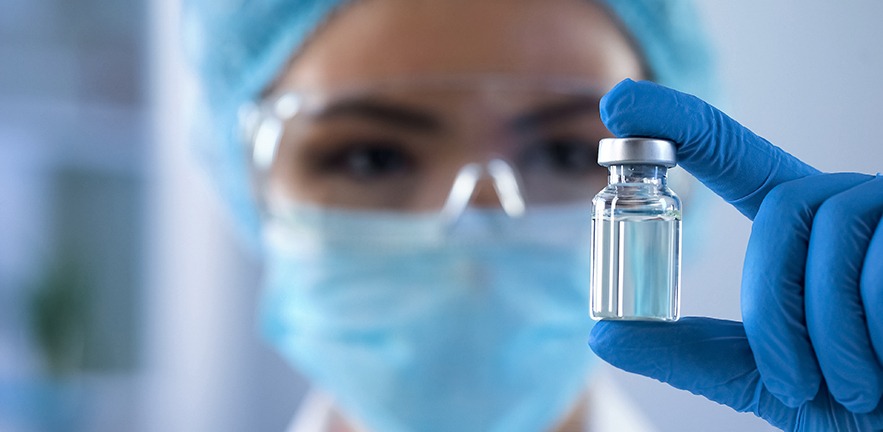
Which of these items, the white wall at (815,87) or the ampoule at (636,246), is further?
the white wall at (815,87)

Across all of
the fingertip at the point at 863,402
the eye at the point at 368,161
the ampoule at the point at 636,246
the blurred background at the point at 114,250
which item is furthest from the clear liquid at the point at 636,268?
the blurred background at the point at 114,250

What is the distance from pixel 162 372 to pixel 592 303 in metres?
2.31

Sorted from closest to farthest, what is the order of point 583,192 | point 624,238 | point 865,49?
1. point 624,238
2. point 865,49
3. point 583,192

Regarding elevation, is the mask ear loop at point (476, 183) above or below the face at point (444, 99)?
below

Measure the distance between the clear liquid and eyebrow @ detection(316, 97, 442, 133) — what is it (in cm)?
64

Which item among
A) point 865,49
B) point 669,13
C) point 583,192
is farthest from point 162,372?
point 865,49

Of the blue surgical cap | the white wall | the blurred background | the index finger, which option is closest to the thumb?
the index finger

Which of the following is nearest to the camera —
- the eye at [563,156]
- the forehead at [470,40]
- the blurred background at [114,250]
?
the forehead at [470,40]

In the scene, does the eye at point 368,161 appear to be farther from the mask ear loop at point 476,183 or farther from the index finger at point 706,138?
the index finger at point 706,138

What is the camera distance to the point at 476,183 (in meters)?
1.30

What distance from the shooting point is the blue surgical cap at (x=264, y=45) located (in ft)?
4.32

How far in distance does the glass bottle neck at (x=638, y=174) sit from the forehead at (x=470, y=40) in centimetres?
64

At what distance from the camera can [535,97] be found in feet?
4.28

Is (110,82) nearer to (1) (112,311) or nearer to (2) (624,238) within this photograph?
(1) (112,311)
